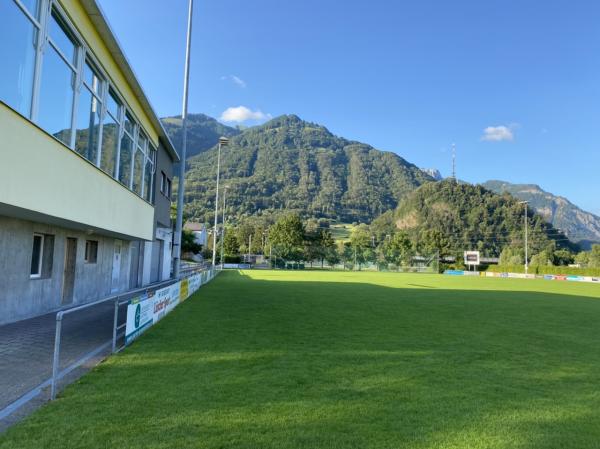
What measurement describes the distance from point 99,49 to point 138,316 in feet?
26.5

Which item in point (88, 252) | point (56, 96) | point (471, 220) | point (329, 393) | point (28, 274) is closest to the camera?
point (329, 393)

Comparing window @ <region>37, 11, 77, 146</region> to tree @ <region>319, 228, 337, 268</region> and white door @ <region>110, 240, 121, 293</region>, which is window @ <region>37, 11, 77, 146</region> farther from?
tree @ <region>319, 228, 337, 268</region>

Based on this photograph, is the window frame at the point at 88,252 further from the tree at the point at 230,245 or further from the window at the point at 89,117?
the tree at the point at 230,245

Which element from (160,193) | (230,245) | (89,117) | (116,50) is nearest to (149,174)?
(160,193)

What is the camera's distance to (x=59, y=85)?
9789mm

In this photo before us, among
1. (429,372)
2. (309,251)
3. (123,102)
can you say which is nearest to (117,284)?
(123,102)

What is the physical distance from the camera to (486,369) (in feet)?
23.4

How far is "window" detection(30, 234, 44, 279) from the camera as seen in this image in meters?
11.9

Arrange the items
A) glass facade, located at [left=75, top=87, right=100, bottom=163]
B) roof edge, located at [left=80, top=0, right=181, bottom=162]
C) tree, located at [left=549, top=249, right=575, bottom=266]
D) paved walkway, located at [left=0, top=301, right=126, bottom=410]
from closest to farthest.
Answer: paved walkway, located at [left=0, top=301, right=126, bottom=410]
roof edge, located at [left=80, top=0, right=181, bottom=162]
glass facade, located at [left=75, top=87, right=100, bottom=163]
tree, located at [left=549, top=249, right=575, bottom=266]

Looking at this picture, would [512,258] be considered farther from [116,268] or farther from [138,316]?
[138,316]

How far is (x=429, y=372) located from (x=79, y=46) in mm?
11101

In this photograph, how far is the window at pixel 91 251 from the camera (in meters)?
15.8

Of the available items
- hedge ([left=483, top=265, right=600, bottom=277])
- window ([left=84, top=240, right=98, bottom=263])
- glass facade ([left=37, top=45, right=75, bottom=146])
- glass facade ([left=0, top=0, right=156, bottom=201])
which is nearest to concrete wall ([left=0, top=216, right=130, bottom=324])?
window ([left=84, top=240, right=98, bottom=263])

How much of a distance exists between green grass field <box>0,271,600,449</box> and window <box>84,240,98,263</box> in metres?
7.03
